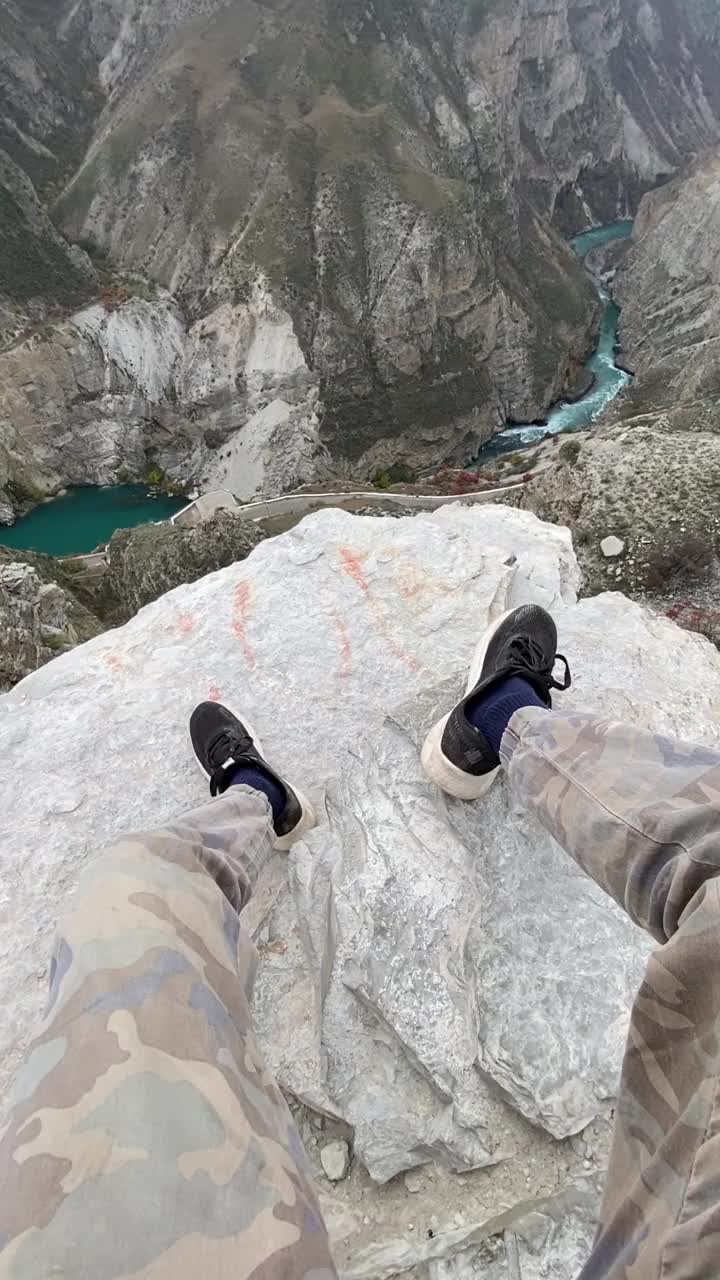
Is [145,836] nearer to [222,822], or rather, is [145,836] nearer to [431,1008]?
[222,822]

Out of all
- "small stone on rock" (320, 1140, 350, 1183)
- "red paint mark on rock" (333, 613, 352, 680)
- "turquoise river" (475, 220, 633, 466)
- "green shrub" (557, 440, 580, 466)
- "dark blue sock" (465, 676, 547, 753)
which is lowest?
"turquoise river" (475, 220, 633, 466)

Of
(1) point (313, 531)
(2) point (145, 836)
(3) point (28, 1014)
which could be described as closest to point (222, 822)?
(2) point (145, 836)

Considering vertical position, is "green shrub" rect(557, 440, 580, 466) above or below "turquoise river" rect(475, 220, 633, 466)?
above

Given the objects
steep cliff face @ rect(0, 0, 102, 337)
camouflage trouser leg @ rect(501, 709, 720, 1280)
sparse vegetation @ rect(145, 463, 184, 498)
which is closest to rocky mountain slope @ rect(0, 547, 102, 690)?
camouflage trouser leg @ rect(501, 709, 720, 1280)

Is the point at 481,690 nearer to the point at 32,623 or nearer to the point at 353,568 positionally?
the point at 353,568

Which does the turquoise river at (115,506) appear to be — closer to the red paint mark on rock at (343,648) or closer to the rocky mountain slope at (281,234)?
the rocky mountain slope at (281,234)

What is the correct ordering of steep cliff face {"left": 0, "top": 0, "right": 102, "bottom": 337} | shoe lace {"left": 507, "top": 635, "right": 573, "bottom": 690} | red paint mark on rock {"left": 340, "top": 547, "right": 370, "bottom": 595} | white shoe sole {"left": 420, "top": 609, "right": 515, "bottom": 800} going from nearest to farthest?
white shoe sole {"left": 420, "top": 609, "right": 515, "bottom": 800} < shoe lace {"left": 507, "top": 635, "right": 573, "bottom": 690} < red paint mark on rock {"left": 340, "top": 547, "right": 370, "bottom": 595} < steep cliff face {"left": 0, "top": 0, "right": 102, "bottom": 337}

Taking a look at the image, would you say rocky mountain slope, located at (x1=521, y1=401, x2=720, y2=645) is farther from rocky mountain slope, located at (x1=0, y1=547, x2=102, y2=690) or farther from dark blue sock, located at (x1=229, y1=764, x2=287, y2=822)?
rocky mountain slope, located at (x1=0, y1=547, x2=102, y2=690)

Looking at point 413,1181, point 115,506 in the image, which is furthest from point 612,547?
point 115,506
